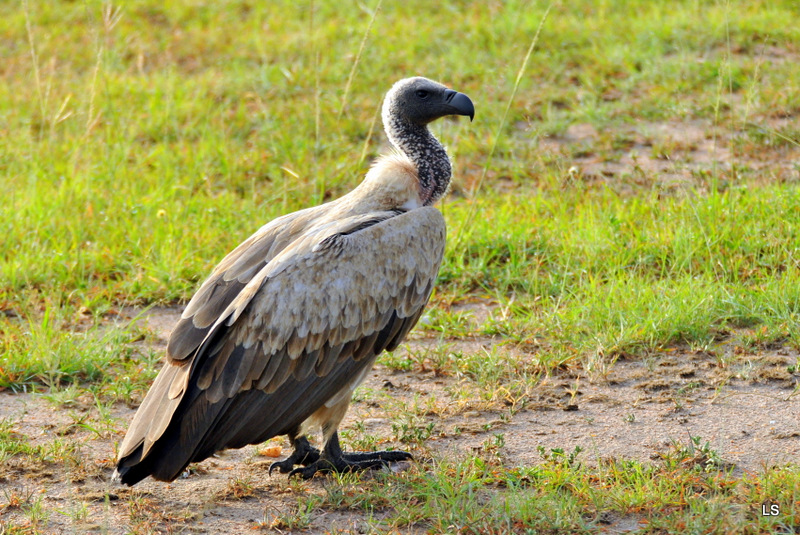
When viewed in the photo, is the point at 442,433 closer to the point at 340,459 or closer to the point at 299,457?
the point at 340,459

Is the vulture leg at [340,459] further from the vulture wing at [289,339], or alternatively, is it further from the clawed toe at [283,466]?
the vulture wing at [289,339]

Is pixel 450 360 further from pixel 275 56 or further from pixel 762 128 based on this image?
pixel 275 56

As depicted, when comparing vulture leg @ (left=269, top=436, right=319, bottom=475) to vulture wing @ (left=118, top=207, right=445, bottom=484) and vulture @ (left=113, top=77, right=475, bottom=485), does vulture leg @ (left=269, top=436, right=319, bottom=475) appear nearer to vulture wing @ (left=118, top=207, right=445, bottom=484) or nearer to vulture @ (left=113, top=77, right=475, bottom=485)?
vulture @ (left=113, top=77, right=475, bottom=485)

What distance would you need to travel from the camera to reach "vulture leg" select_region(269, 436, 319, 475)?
13.5ft

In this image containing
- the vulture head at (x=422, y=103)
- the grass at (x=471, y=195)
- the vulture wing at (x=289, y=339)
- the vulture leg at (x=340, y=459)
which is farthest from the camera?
the vulture head at (x=422, y=103)

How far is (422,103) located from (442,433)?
1.52 meters

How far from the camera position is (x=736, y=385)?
4523 millimetres

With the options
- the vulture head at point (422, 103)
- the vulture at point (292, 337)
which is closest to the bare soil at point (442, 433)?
the vulture at point (292, 337)

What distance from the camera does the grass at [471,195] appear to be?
385cm

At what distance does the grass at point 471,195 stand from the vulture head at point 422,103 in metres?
0.99

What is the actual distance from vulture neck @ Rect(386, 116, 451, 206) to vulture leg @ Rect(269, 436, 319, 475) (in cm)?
116

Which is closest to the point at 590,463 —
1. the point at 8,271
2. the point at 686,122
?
the point at 8,271

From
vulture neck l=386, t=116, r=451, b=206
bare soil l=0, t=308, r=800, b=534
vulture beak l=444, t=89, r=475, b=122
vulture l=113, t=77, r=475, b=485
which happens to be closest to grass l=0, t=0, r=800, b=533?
bare soil l=0, t=308, r=800, b=534

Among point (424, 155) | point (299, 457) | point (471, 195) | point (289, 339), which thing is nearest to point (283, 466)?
point (299, 457)
